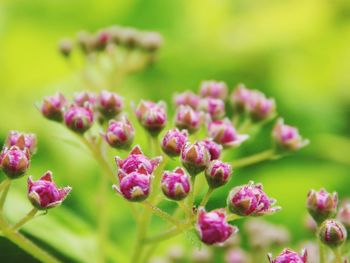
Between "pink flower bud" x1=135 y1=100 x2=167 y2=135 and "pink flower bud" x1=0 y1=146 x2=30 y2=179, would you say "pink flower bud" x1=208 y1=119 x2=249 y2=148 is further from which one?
"pink flower bud" x1=0 y1=146 x2=30 y2=179

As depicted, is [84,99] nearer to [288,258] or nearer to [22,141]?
[22,141]

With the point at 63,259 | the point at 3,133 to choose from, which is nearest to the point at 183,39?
the point at 3,133

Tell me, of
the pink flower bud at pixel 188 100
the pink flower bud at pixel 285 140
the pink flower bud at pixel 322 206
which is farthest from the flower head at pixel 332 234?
the pink flower bud at pixel 188 100

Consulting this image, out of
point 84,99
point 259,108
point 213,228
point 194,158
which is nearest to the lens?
point 213,228

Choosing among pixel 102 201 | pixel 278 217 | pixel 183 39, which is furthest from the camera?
pixel 183 39

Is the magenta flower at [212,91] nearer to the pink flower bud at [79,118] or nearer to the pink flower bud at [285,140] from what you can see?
the pink flower bud at [285,140]

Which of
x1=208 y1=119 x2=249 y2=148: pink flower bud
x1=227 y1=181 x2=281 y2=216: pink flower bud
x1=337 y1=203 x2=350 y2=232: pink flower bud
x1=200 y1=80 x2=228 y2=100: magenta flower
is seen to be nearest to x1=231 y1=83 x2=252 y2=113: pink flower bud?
x1=200 y1=80 x2=228 y2=100: magenta flower

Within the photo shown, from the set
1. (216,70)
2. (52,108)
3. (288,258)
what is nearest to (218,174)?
(288,258)

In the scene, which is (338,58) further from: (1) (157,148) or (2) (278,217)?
(1) (157,148)
